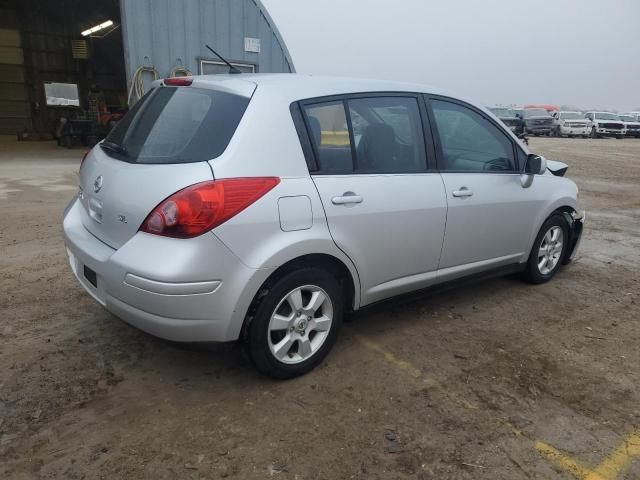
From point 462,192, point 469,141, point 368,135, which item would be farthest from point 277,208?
point 469,141

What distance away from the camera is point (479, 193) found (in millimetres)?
3617

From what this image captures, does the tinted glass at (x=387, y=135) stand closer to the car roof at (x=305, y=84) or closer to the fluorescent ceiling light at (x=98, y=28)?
the car roof at (x=305, y=84)

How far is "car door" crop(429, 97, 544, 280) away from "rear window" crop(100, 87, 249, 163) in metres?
1.51

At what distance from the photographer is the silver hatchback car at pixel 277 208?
2445 mm

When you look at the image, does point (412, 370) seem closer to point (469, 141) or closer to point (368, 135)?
point (368, 135)

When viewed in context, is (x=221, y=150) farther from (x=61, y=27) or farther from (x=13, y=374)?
(x=61, y=27)

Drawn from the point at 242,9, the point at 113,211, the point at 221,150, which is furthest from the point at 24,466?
the point at 242,9

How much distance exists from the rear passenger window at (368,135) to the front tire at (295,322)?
2.16 ft

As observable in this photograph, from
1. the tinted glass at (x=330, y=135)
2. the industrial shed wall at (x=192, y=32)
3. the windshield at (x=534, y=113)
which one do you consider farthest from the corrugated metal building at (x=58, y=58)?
the windshield at (x=534, y=113)

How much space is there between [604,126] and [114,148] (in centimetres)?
3288

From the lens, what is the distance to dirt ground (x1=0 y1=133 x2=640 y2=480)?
7.48 ft

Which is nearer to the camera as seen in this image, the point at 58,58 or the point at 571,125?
the point at 58,58

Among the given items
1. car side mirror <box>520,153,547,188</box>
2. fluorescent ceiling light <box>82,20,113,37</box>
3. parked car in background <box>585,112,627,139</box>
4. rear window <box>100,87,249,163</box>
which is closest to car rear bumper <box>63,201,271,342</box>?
rear window <box>100,87,249,163</box>

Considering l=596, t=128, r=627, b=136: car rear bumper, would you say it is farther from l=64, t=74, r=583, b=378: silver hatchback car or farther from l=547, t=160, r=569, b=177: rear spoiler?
l=64, t=74, r=583, b=378: silver hatchback car
